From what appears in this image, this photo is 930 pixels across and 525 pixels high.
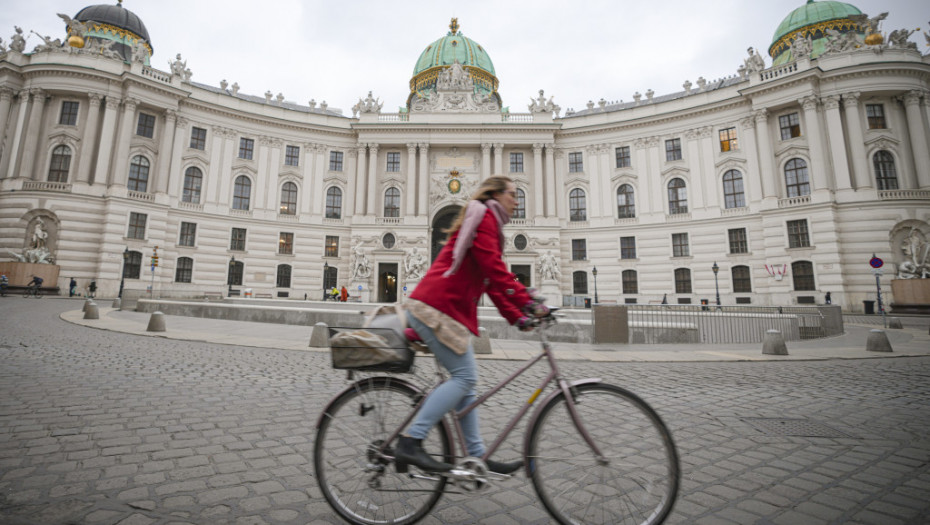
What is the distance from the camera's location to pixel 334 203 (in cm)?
3812

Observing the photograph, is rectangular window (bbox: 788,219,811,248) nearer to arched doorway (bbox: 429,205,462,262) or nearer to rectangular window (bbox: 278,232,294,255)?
arched doorway (bbox: 429,205,462,262)

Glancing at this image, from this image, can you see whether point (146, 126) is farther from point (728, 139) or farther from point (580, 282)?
point (728, 139)

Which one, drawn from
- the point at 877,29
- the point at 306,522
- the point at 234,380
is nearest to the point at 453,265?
the point at 306,522

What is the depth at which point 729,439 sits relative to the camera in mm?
3898

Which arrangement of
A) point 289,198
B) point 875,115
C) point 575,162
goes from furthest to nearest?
point 575,162
point 289,198
point 875,115

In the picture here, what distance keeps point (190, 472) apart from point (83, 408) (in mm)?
2634

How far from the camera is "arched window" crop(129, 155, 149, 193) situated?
31312 mm

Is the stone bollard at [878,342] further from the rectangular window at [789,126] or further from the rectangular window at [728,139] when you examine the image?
the rectangular window at [728,139]

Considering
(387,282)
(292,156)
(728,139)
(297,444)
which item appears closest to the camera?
(297,444)

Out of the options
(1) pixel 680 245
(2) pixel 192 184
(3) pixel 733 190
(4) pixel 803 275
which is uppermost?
(2) pixel 192 184

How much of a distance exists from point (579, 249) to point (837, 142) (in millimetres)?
19392

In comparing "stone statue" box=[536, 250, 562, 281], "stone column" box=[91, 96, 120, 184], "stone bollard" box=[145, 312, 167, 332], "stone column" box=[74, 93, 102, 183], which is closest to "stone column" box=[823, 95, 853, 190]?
"stone statue" box=[536, 250, 562, 281]

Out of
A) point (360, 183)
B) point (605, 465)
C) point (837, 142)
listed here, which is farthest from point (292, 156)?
point (837, 142)

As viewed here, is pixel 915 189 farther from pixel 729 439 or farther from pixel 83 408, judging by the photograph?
pixel 83 408
